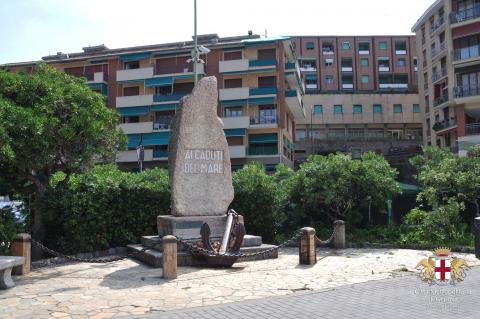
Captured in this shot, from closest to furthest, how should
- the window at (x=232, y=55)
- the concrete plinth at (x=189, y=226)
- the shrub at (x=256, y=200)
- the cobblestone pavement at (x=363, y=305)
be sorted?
the cobblestone pavement at (x=363, y=305), the concrete plinth at (x=189, y=226), the shrub at (x=256, y=200), the window at (x=232, y=55)

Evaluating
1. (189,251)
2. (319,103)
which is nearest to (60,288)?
(189,251)

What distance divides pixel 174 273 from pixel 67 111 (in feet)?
18.1

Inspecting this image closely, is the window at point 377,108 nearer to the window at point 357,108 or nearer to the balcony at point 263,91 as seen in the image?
the window at point 357,108

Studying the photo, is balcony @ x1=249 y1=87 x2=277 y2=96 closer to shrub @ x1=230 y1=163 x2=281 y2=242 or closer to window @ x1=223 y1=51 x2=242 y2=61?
window @ x1=223 y1=51 x2=242 y2=61

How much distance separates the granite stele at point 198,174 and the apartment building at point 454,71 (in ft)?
104

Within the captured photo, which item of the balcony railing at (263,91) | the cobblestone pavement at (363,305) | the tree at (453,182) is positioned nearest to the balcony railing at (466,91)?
the balcony railing at (263,91)

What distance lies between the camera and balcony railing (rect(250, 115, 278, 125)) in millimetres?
42031

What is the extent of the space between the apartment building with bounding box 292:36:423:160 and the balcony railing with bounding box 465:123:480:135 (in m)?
8.35

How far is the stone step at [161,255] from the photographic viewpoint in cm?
1073

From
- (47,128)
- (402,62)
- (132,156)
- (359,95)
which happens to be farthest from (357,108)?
(47,128)

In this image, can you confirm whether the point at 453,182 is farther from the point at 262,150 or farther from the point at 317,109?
the point at 317,109

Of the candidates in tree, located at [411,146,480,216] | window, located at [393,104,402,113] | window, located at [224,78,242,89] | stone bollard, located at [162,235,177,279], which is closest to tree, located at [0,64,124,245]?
stone bollard, located at [162,235,177,279]

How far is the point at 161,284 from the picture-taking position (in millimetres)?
8617

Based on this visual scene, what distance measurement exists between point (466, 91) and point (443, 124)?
197 inches
